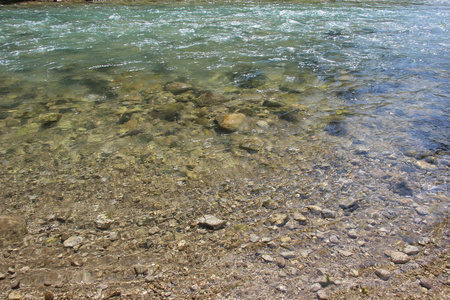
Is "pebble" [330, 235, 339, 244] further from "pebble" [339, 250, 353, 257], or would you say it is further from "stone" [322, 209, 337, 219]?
"stone" [322, 209, 337, 219]

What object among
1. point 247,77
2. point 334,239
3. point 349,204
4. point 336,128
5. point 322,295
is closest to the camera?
point 322,295

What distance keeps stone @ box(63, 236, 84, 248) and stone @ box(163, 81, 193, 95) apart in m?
3.23

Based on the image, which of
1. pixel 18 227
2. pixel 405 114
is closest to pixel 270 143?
pixel 405 114

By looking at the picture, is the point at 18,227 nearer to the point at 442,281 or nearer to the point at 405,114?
the point at 442,281

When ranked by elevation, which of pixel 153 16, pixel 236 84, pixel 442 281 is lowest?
pixel 442 281

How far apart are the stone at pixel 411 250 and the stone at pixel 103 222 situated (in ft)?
7.61

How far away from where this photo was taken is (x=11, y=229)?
8.20ft

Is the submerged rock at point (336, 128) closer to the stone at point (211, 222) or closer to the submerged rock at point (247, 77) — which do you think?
the submerged rock at point (247, 77)

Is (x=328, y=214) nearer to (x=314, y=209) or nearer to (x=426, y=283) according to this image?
(x=314, y=209)

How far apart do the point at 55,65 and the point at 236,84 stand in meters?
4.10

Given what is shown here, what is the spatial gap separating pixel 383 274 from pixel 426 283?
25 centimetres

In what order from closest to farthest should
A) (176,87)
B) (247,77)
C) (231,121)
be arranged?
1. (231,121)
2. (176,87)
3. (247,77)

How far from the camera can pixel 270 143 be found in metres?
3.79

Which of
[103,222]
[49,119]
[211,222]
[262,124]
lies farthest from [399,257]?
[49,119]
